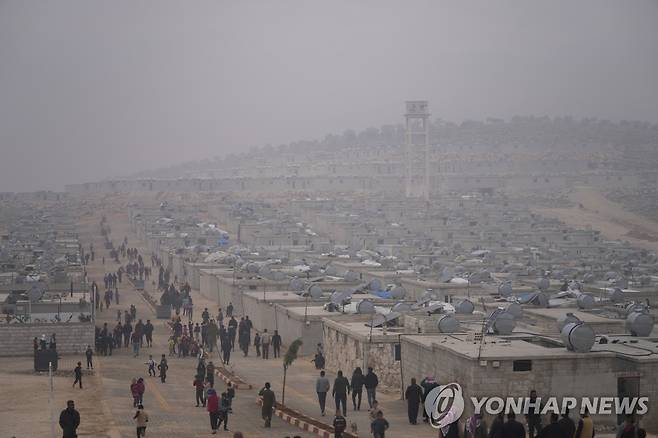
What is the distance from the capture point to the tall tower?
13514cm

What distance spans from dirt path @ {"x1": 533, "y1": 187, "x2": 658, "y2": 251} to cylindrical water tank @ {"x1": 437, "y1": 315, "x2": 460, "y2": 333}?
66067mm

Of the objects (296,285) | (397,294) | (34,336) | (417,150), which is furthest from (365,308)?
(417,150)

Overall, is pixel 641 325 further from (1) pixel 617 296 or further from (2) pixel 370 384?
(1) pixel 617 296

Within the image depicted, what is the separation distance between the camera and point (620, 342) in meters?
23.2

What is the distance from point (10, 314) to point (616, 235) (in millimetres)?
73768

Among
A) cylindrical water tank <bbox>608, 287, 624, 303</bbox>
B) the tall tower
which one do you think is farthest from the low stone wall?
the tall tower

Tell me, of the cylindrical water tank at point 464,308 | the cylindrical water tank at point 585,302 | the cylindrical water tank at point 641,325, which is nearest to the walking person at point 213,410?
the cylindrical water tank at point 641,325

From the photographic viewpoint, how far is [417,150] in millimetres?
147125

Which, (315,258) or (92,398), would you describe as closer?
(92,398)

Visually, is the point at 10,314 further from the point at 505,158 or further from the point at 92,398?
the point at 505,158

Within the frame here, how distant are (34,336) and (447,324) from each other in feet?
36.1

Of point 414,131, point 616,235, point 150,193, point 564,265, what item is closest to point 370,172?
point 414,131

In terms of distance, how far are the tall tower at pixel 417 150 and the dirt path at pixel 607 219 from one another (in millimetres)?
16922

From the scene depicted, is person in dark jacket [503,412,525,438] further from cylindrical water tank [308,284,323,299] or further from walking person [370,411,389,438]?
cylindrical water tank [308,284,323,299]
